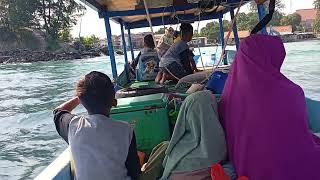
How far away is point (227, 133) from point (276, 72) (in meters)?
0.36

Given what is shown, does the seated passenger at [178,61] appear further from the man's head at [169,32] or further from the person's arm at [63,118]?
the person's arm at [63,118]

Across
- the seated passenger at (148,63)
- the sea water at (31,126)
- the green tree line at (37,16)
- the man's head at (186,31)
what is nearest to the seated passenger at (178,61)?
the man's head at (186,31)

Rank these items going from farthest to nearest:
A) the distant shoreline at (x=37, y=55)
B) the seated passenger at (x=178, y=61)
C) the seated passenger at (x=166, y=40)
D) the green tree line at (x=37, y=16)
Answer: the green tree line at (x=37, y=16) → the distant shoreline at (x=37, y=55) → the seated passenger at (x=166, y=40) → the seated passenger at (x=178, y=61)

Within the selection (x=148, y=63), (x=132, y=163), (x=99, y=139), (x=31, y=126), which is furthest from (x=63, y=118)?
(x=31, y=126)

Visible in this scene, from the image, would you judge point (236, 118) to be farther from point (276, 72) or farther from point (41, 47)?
point (41, 47)

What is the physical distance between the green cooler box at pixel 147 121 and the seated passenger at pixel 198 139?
949 millimetres

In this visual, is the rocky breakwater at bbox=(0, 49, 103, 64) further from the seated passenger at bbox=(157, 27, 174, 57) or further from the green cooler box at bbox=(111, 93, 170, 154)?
the green cooler box at bbox=(111, 93, 170, 154)

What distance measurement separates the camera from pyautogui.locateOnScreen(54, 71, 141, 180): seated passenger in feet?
6.14

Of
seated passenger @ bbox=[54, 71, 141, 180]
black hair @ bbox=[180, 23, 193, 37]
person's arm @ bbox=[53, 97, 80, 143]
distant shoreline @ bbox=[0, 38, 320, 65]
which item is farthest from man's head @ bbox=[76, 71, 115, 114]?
distant shoreline @ bbox=[0, 38, 320, 65]

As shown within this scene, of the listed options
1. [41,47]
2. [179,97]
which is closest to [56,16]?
[41,47]

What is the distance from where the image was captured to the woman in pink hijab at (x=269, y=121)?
5.92 feet

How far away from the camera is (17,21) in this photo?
57094 mm

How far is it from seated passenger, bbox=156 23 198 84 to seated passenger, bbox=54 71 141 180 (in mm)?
3237

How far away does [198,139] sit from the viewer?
1.97m
